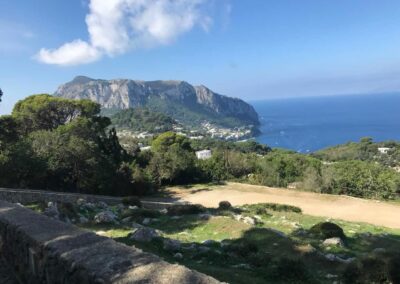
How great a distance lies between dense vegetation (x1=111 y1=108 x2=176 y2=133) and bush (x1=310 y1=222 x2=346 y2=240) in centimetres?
9841

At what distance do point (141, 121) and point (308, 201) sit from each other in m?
102

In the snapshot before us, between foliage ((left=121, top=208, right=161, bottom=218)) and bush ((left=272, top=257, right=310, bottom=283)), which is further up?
bush ((left=272, top=257, right=310, bottom=283))

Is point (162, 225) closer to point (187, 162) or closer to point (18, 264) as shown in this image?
point (18, 264)

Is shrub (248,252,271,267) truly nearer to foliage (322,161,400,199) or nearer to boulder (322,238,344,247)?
boulder (322,238,344,247)

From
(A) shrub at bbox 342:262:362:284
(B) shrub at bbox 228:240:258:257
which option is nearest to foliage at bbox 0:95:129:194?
(B) shrub at bbox 228:240:258:257

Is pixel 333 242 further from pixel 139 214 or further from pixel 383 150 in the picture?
pixel 383 150

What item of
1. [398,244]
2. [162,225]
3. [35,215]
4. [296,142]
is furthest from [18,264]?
[296,142]

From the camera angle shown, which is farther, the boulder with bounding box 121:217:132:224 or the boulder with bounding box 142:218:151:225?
the boulder with bounding box 142:218:151:225

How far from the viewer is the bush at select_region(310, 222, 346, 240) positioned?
1342cm

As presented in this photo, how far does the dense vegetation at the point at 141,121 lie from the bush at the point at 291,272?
10417 centimetres

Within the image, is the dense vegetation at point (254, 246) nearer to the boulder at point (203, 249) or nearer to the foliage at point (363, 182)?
the boulder at point (203, 249)

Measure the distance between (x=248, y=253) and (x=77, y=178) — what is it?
67.4 feet

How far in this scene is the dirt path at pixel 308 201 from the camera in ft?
78.3

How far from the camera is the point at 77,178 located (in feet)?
92.6
